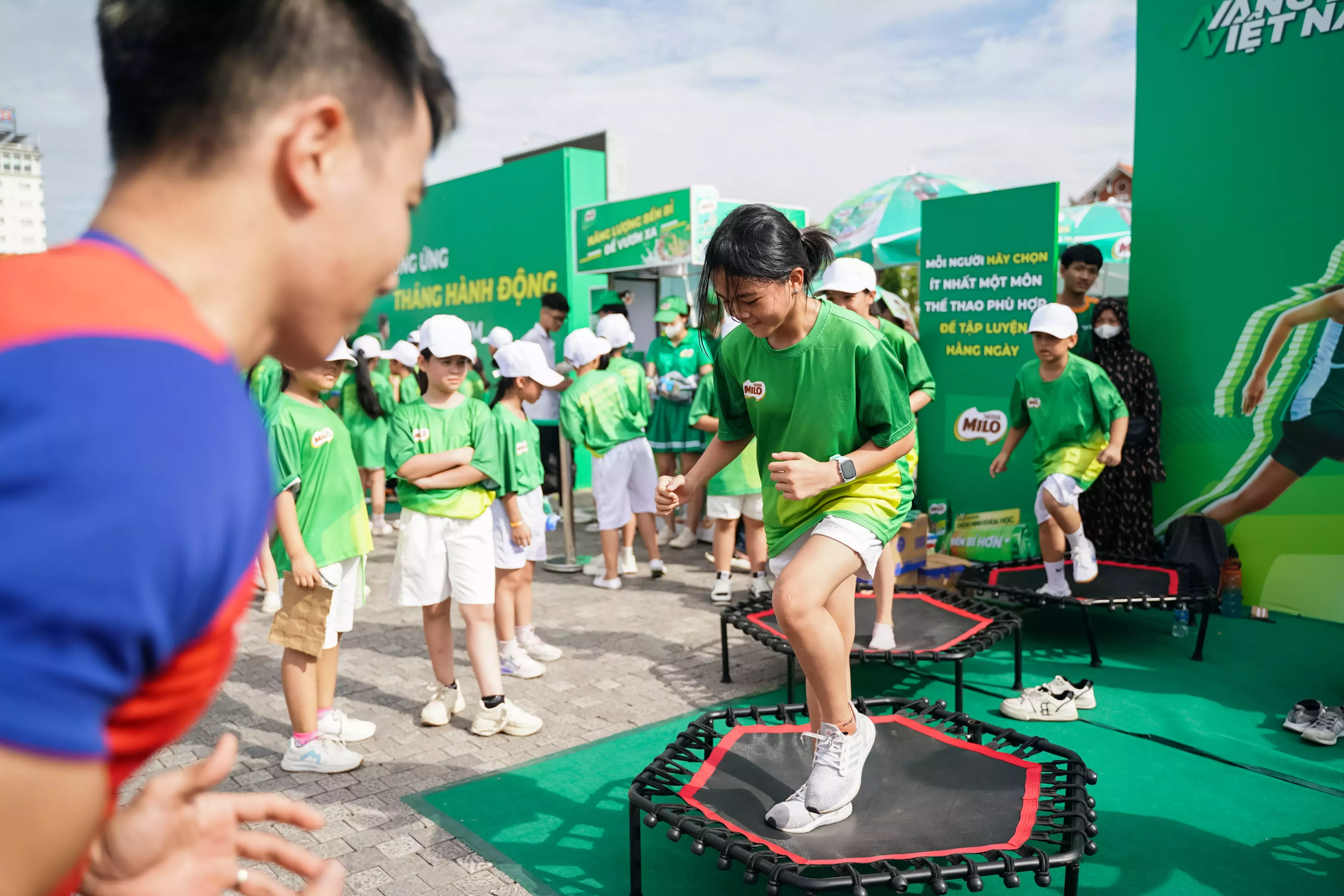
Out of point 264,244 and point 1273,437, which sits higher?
point 264,244

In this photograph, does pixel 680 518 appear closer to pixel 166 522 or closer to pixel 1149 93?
pixel 1149 93

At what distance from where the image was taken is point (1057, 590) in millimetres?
5934

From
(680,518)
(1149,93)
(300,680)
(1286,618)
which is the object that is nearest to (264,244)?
(300,680)

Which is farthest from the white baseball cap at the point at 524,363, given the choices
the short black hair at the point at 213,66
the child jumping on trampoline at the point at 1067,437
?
the short black hair at the point at 213,66

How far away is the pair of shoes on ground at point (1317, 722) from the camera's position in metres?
4.25

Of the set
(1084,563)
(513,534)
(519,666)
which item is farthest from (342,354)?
(1084,563)

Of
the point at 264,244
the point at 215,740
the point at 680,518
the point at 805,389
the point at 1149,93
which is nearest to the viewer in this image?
the point at 264,244

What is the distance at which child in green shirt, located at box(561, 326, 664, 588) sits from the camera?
23.7ft

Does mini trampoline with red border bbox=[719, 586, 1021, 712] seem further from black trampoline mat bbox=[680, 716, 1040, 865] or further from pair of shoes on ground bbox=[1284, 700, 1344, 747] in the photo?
pair of shoes on ground bbox=[1284, 700, 1344, 747]

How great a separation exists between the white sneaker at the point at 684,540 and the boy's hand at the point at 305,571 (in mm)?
5316

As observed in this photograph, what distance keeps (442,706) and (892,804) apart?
7.74 ft

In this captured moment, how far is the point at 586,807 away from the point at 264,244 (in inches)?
132

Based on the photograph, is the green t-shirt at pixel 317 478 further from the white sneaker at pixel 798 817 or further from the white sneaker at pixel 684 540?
the white sneaker at pixel 684 540

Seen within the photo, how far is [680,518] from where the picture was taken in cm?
1018
